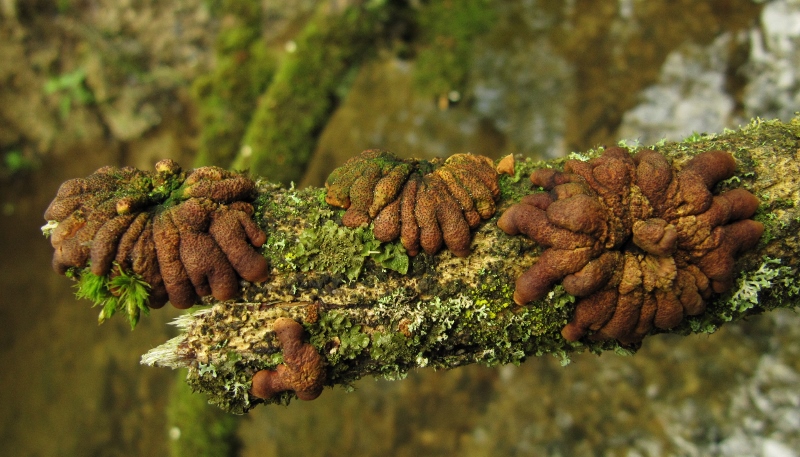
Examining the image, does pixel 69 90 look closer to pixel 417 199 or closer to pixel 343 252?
pixel 343 252

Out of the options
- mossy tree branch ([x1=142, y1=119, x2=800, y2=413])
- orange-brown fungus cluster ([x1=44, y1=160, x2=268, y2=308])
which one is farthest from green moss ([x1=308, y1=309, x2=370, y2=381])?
orange-brown fungus cluster ([x1=44, y1=160, x2=268, y2=308])

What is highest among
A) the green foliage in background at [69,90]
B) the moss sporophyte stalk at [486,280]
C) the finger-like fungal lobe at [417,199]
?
the finger-like fungal lobe at [417,199]

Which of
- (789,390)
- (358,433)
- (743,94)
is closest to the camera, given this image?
(789,390)

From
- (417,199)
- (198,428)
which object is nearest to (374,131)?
(198,428)

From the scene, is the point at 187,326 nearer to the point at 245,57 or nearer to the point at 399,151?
the point at 399,151

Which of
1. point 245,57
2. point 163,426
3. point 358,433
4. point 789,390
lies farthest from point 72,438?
point 789,390

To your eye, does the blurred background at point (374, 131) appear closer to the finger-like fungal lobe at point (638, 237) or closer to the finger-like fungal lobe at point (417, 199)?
the finger-like fungal lobe at point (638, 237)

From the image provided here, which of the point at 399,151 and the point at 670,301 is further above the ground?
the point at 670,301

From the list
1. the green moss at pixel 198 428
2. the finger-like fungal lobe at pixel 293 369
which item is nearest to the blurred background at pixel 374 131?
the green moss at pixel 198 428
